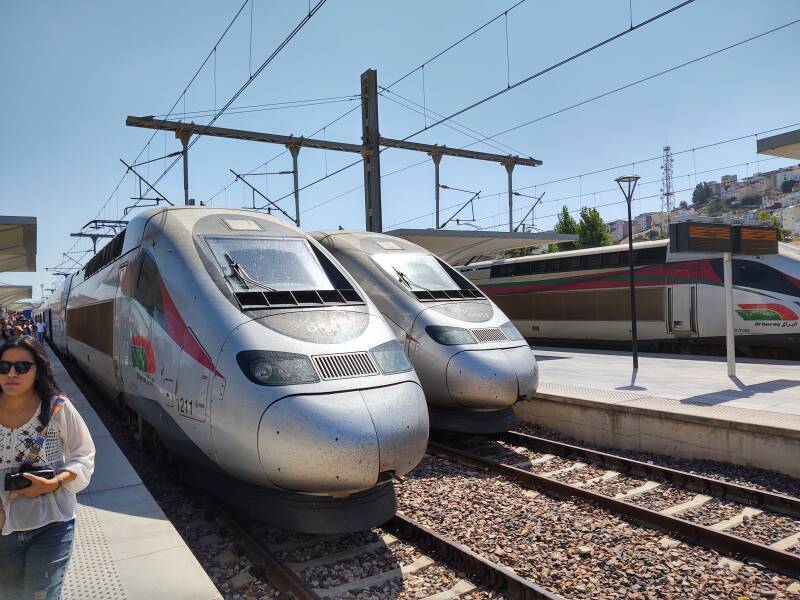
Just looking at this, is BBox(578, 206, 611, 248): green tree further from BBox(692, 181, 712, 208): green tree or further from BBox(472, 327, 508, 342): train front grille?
BBox(692, 181, 712, 208): green tree

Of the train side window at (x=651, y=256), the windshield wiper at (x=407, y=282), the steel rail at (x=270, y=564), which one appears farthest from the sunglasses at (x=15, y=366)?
the train side window at (x=651, y=256)

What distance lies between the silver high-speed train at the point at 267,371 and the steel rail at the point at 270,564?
0.84ft

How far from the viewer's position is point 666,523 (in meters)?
5.32

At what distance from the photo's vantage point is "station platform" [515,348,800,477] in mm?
6953

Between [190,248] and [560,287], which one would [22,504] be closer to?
[190,248]

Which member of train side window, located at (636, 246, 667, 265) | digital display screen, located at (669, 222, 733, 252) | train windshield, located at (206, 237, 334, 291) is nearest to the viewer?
train windshield, located at (206, 237, 334, 291)

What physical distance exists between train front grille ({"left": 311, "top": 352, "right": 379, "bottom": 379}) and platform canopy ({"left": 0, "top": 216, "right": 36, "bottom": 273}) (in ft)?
40.9

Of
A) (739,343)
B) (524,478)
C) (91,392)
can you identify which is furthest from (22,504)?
(739,343)

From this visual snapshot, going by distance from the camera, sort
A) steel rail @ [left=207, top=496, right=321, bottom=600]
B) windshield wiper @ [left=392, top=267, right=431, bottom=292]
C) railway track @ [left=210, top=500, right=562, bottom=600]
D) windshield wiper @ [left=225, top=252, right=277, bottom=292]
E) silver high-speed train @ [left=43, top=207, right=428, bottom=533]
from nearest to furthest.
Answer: steel rail @ [left=207, top=496, right=321, bottom=600] → railway track @ [left=210, top=500, right=562, bottom=600] → silver high-speed train @ [left=43, top=207, right=428, bottom=533] → windshield wiper @ [left=225, top=252, right=277, bottom=292] → windshield wiper @ [left=392, top=267, right=431, bottom=292]

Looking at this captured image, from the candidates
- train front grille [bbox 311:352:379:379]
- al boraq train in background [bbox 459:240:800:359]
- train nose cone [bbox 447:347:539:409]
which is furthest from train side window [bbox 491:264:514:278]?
train front grille [bbox 311:352:379:379]

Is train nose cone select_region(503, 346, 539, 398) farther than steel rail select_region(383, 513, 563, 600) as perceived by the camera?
Yes

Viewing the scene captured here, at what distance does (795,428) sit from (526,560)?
3749mm

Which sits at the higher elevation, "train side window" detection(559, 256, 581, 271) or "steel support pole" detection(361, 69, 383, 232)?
"steel support pole" detection(361, 69, 383, 232)

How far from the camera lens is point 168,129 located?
16750 millimetres
